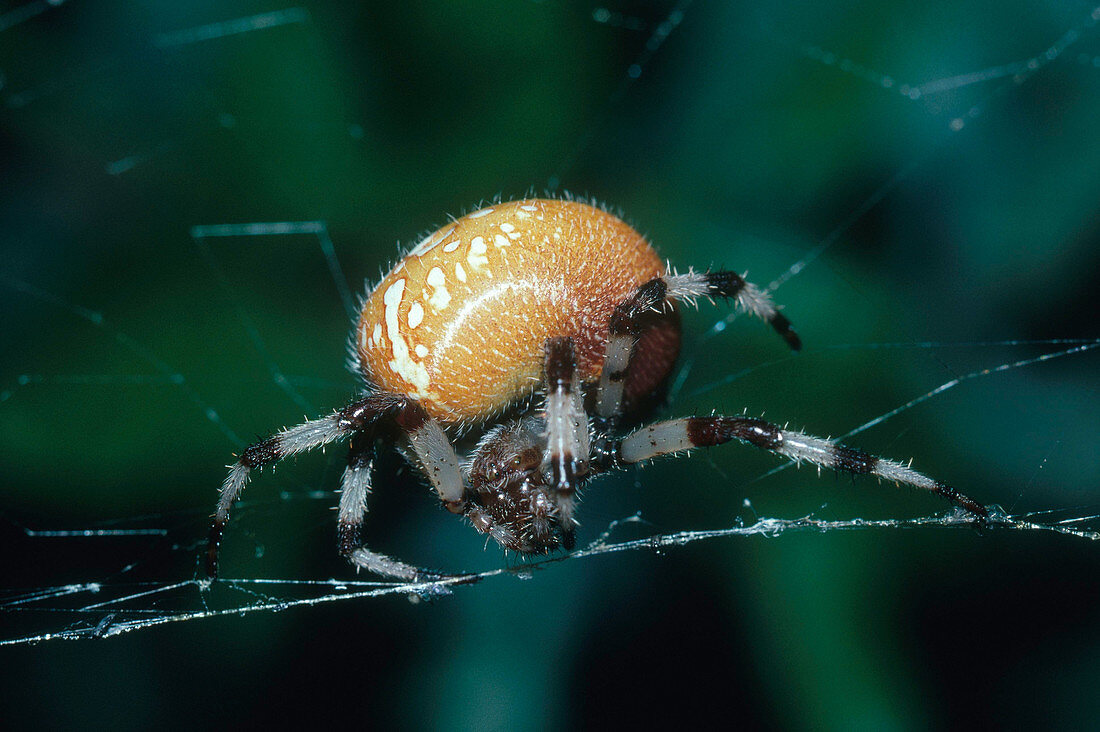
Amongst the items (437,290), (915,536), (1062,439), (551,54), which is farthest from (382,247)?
(1062,439)

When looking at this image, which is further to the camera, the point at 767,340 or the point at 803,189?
the point at 803,189

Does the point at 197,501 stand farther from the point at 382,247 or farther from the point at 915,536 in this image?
the point at 915,536

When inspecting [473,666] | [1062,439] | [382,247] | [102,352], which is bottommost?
[473,666]

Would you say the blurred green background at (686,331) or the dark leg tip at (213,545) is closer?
the dark leg tip at (213,545)

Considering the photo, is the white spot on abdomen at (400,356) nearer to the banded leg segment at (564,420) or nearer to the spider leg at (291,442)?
the spider leg at (291,442)

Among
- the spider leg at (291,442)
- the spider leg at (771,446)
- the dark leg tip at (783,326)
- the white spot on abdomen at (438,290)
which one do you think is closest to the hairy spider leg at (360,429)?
the spider leg at (291,442)

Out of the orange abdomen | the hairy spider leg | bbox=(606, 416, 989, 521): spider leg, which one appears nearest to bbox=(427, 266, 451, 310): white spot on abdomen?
the orange abdomen

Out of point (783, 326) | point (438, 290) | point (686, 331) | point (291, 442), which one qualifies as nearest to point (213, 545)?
point (291, 442)
